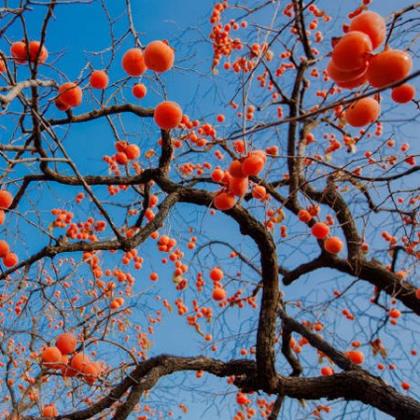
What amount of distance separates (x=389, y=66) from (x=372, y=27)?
155 millimetres

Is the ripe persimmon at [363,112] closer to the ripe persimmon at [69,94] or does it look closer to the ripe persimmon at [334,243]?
the ripe persimmon at [69,94]

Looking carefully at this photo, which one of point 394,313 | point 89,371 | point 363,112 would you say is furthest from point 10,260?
point 394,313

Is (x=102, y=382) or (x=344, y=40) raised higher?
(x=344, y=40)

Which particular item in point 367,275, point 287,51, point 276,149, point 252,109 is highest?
point 287,51

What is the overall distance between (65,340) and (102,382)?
0.32m

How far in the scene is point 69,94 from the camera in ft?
7.05

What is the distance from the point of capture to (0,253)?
2748mm

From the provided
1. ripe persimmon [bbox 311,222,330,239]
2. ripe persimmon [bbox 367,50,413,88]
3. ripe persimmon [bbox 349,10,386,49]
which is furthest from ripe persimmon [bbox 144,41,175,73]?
ripe persimmon [bbox 311,222,330,239]

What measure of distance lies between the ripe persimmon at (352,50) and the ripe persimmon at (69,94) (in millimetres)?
1444

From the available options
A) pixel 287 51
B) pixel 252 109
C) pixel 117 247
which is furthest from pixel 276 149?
A: pixel 117 247

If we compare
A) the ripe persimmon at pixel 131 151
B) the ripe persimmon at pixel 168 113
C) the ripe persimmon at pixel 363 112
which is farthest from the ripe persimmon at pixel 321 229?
the ripe persimmon at pixel 131 151

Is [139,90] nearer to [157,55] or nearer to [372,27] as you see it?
[157,55]

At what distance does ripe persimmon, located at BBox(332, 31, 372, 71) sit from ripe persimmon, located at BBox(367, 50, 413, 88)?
0.03 meters

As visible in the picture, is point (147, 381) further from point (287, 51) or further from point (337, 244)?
point (287, 51)
